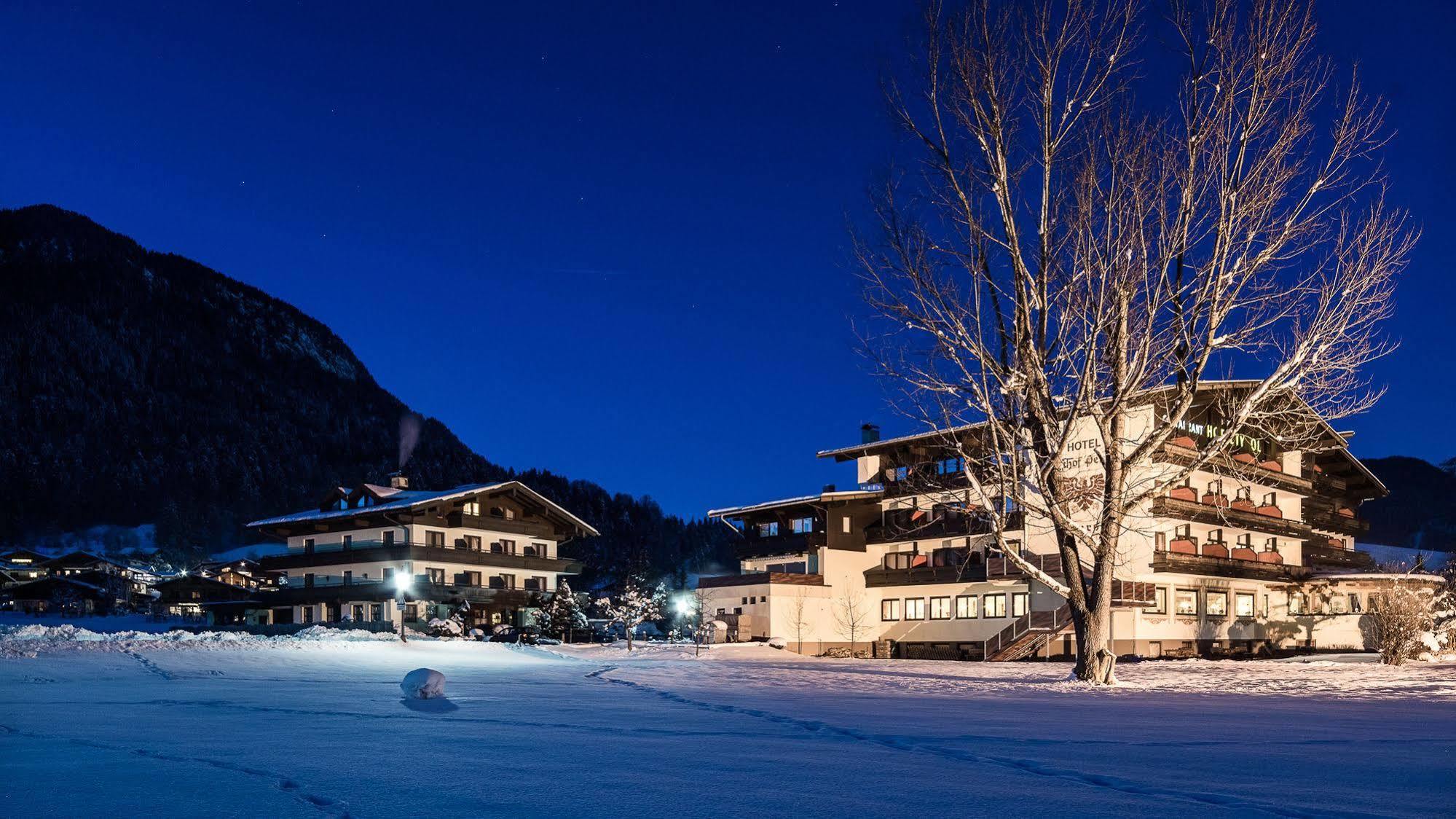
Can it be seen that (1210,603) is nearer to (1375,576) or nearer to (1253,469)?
(1375,576)

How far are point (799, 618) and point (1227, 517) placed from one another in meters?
19.7

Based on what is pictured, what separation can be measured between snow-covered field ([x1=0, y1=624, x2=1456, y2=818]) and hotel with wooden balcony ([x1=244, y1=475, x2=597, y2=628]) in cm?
4125

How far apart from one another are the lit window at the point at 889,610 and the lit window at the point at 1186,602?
1317cm

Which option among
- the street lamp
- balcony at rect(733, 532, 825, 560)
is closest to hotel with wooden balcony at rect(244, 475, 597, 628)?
the street lamp

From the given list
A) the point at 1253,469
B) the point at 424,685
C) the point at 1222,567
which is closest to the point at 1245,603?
the point at 1222,567

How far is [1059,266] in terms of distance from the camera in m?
21.9

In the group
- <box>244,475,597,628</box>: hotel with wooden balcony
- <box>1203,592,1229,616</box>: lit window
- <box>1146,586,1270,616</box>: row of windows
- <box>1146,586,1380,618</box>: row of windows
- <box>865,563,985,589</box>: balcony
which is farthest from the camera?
<box>244,475,597,628</box>: hotel with wooden balcony

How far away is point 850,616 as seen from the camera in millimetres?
55000

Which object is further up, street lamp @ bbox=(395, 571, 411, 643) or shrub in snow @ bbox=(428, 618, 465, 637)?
street lamp @ bbox=(395, 571, 411, 643)

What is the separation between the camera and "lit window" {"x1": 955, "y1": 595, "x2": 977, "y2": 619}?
5228cm

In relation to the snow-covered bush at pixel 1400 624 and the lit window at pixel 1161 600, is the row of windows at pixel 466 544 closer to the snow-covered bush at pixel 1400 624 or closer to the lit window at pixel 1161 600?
the lit window at pixel 1161 600

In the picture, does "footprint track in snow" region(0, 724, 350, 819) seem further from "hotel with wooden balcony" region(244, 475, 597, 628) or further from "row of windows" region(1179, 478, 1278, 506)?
"hotel with wooden balcony" region(244, 475, 597, 628)

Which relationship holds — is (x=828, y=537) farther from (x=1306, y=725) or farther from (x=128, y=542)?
(x=128, y=542)

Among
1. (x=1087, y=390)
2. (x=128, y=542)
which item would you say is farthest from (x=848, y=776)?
(x=128, y=542)
